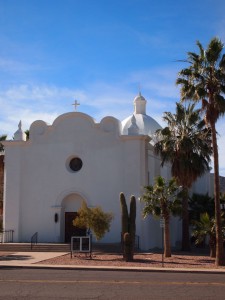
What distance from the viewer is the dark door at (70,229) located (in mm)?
32344

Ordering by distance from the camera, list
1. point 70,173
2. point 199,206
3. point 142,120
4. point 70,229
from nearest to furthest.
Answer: point 70,173, point 70,229, point 199,206, point 142,120

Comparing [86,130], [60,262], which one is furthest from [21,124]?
[60,262]

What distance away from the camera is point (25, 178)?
33.1 meters

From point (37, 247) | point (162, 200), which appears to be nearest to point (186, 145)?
point (162, 200)

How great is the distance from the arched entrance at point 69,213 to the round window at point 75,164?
1.83m

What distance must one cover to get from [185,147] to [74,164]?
8052 millimetres

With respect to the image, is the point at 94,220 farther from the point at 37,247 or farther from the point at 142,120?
the point at 142,120

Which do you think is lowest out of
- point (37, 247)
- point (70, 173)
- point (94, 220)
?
point (37, 247)

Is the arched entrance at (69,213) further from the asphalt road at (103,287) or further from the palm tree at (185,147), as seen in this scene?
the asphalt road at (103,287)

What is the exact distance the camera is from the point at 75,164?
32.8 meters

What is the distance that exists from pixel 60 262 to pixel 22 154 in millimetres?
13004

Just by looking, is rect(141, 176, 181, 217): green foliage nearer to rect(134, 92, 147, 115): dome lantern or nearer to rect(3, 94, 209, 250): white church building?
rect(3, 94, 209, 250): white church building

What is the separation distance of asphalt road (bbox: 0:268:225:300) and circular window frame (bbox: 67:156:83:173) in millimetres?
15844

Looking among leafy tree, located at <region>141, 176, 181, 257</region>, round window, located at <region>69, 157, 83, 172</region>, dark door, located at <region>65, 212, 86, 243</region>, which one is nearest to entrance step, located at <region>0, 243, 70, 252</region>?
dark door, located at <region>65, 212, 86, 243</region>
